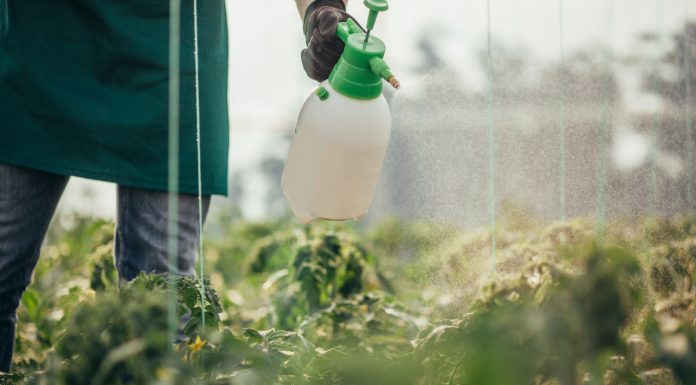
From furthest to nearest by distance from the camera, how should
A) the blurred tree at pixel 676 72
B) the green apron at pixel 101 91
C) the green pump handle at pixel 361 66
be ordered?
1. the blurred tree at pixel 676 72
2. the green apron at pixel 101 91
3. the green pump handle at pixel 361 66

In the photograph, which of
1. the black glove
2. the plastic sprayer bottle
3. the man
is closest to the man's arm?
Result: the man

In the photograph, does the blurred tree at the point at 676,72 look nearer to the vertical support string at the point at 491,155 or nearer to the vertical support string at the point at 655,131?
the vertical support string at the point at 655,131

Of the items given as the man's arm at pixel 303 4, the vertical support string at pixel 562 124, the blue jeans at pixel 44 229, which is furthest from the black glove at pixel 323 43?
the vertical support string at pixel 562 124

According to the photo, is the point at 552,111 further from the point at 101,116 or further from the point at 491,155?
the point at 101,116

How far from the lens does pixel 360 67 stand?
1.11m

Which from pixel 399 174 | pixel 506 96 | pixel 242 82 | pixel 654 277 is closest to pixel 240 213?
pixel 242 82

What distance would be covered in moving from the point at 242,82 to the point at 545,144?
2.22m

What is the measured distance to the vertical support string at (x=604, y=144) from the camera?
1.32 meters

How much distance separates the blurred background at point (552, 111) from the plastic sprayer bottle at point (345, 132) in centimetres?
37

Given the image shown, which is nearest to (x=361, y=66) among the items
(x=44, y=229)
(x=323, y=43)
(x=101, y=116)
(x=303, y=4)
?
(x=323, y=43)

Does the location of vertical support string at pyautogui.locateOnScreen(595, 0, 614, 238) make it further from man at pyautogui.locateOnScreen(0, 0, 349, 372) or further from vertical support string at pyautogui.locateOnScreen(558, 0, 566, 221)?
man at pyautogui.locateOnScreen(0, 0, 349, 372)

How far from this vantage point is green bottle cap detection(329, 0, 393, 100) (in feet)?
3.62

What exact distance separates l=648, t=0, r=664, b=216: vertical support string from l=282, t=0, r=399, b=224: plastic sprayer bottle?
20.8 inches

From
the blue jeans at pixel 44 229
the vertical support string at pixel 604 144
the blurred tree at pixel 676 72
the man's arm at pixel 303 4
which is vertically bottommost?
the blue jeans at pixel 44 229
